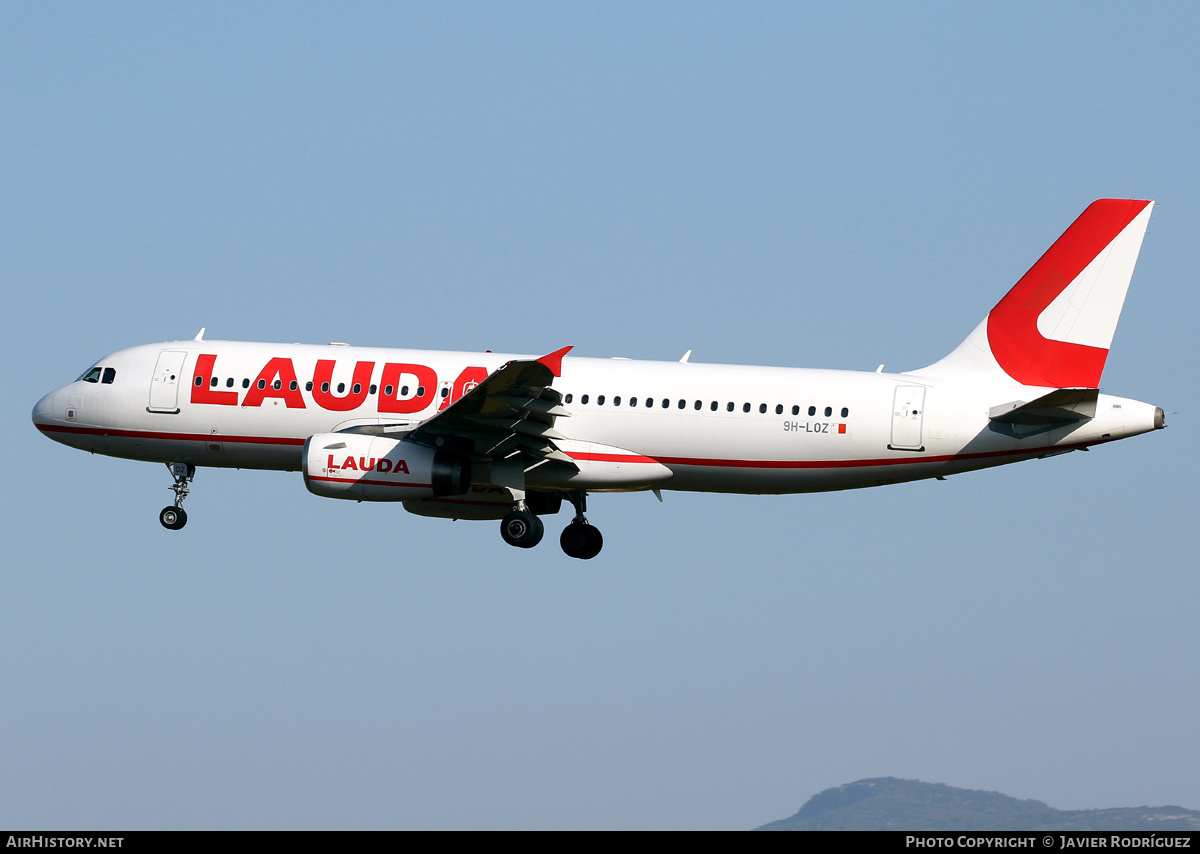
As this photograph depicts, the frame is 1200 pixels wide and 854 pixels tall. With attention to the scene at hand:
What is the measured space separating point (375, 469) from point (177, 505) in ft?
26.8

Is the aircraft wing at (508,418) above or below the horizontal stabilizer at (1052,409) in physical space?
below

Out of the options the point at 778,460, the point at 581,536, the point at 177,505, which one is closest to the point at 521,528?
the point at 581,536

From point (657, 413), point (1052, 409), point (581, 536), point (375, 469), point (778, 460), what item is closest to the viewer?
point (1052, 409)

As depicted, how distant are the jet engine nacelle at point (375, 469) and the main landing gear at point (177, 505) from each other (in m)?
6.06

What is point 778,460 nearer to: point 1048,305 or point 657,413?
point 657,413

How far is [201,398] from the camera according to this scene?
4284 centimetres

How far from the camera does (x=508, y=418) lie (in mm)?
40250

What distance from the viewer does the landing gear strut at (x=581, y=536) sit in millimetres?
44531

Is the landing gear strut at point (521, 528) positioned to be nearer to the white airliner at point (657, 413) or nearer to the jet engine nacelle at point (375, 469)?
the white airliner at point (657, 413)

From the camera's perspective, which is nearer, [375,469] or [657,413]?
[375,469]

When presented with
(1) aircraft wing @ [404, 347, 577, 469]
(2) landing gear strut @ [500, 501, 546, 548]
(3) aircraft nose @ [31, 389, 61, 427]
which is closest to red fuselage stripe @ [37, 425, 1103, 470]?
(1) aircraft wing @ [404, 347, 577, 469]

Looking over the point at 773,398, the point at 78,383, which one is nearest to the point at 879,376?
the point at 773,398

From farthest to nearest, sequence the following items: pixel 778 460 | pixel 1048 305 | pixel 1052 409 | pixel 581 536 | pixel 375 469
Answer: pixel 581 536
pixel 1048 305
pixel 778 460
pixel 375 469
pixel 1052 409

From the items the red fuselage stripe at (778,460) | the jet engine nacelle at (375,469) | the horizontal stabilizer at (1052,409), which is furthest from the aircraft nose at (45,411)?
the horizontal stabilizer at (1052,409)
